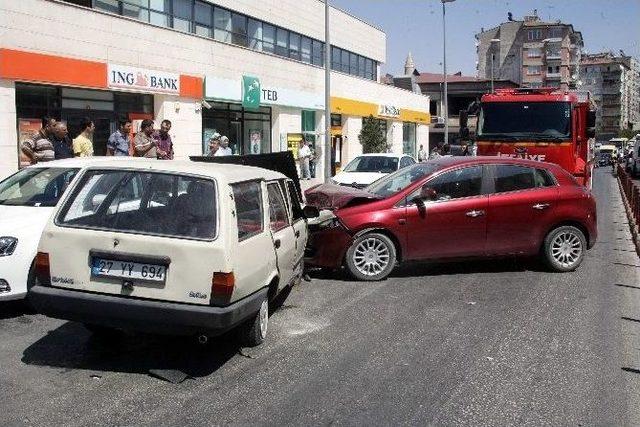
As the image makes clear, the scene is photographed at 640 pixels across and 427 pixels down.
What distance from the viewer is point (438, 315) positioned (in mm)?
6898

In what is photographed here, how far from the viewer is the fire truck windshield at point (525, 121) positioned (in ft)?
44.7

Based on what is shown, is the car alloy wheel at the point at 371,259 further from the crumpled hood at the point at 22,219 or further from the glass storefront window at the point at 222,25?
the glass storefront window at the point at 222,25

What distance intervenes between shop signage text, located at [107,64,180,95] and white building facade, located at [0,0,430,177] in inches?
1.2

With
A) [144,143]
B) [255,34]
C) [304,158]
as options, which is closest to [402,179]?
[144,143]

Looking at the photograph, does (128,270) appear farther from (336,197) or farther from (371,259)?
(336,197)

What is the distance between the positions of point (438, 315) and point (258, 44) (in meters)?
23.4

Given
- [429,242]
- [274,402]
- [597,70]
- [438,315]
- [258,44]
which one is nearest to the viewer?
[274,402]

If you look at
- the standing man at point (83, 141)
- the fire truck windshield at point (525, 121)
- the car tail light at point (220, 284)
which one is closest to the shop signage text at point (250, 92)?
the fire truck windshield at point (525, 121)

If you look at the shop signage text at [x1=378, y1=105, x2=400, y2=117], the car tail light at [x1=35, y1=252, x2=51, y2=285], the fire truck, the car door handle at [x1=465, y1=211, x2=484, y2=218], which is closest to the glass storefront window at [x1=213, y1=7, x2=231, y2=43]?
the fire truck

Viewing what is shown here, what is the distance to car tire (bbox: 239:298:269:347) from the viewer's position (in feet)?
18.1

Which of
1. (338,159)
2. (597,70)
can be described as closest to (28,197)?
(338,159)

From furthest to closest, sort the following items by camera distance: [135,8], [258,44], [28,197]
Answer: [258,44], [135,8], [28,197]

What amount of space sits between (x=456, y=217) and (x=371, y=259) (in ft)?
3.98

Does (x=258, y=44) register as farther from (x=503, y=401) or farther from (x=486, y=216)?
(x=503, y=401)
